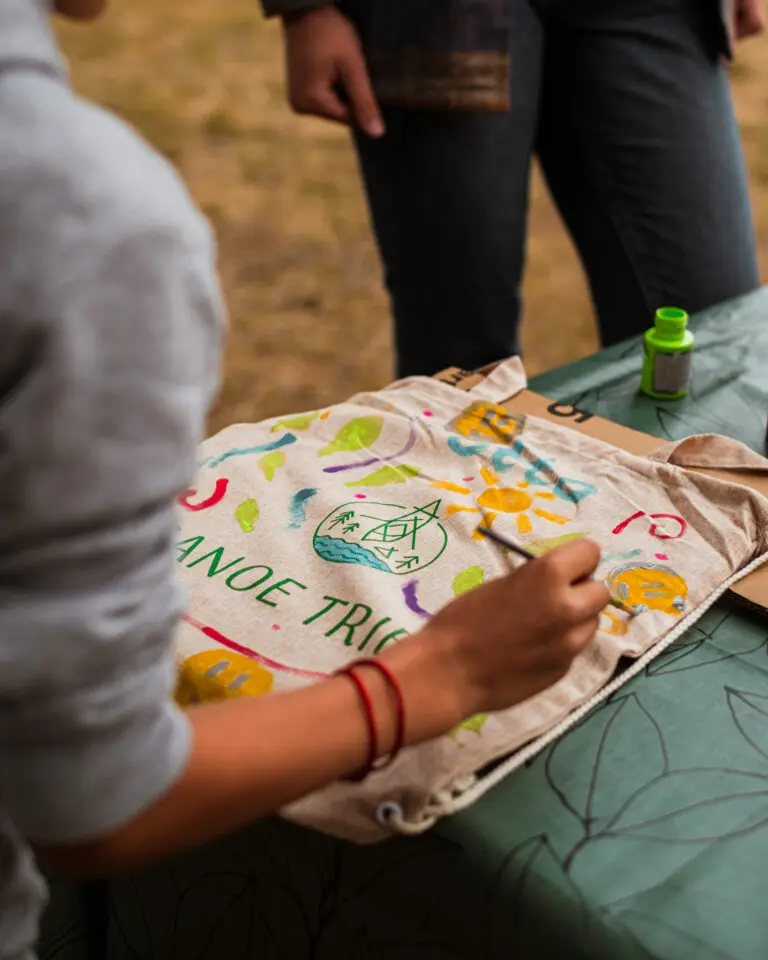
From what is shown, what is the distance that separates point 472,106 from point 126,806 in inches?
36.2

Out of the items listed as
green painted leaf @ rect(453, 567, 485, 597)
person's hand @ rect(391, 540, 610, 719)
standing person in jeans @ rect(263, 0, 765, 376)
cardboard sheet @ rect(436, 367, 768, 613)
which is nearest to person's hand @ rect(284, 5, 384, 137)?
standing person in jeans @ rect(263, 0, 765, 376)

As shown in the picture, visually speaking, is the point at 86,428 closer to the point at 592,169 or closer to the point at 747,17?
the point at 592,169

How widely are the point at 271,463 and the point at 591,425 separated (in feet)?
0.96

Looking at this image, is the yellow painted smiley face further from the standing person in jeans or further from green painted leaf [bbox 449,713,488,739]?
Result: the standing person in jeans

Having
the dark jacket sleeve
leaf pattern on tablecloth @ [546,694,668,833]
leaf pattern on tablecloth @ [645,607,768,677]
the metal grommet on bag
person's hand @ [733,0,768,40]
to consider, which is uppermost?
the dark jacket sleeve

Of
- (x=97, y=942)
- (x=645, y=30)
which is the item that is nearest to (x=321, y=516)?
(x=97, y=942)

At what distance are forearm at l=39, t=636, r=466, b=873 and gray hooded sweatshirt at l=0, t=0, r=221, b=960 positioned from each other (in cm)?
2

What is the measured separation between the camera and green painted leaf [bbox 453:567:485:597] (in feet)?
2.31

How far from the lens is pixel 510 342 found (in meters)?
1.36

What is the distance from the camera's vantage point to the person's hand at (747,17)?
4.33 ft

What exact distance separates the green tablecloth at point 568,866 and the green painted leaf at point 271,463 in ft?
0.93

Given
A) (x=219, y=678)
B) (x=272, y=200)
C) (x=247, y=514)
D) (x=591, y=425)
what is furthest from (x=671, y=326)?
(x=272, y=200)

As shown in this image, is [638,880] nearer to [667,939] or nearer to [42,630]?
[667,939]

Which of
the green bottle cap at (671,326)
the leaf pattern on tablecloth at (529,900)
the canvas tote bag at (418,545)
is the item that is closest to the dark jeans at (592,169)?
the green bottle cap at (671,326)
